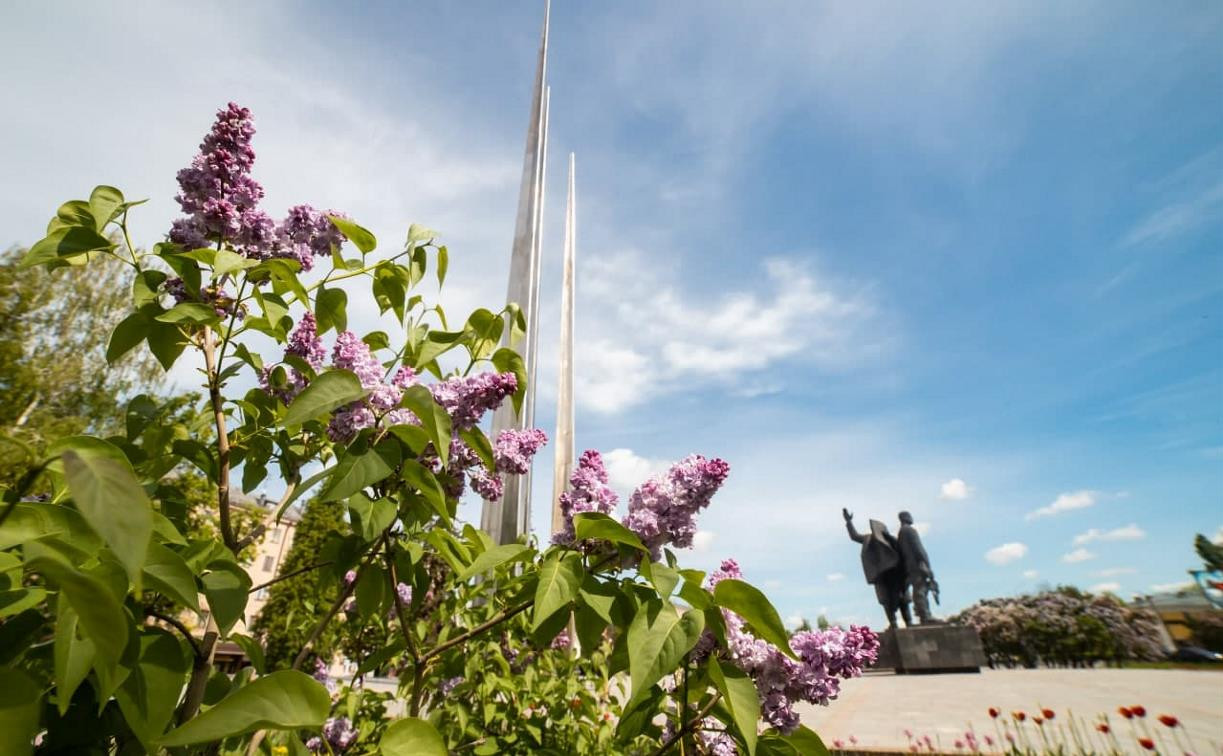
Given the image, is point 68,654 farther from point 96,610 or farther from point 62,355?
point 62,355

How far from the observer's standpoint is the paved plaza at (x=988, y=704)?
199 inches

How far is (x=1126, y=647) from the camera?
71.0ft

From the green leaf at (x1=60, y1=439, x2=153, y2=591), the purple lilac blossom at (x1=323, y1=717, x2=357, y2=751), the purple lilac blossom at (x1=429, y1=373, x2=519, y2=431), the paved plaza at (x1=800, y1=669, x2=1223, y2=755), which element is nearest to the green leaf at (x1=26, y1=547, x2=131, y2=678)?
the green leaf at (x1=60, y1=439, x2=153, y2=591)

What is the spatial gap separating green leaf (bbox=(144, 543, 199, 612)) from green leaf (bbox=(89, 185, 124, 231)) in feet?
2.17

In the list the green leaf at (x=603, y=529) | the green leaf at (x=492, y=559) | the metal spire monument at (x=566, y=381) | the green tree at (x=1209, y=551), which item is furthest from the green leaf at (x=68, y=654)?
the green tree at (x=1209, y=551)

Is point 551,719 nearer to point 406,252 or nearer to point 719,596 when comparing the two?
point 719,596

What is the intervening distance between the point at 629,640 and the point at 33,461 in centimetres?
61

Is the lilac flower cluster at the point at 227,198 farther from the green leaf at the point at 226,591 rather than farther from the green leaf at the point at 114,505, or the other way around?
the green leaf at the point at 114,505

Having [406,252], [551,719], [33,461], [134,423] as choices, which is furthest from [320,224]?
[551,719]

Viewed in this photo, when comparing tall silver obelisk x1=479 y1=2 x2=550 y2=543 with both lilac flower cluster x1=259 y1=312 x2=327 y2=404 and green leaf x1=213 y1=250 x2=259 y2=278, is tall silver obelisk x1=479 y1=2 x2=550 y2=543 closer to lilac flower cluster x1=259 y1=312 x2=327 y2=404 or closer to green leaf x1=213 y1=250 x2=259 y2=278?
lilac flower cluster x1=259 y1=312 x2=327 y2=404

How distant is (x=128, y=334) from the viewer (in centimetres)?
88

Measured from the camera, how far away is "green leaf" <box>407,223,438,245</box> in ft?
3.53

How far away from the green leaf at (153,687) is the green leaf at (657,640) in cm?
47

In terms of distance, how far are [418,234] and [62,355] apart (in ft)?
61.2
